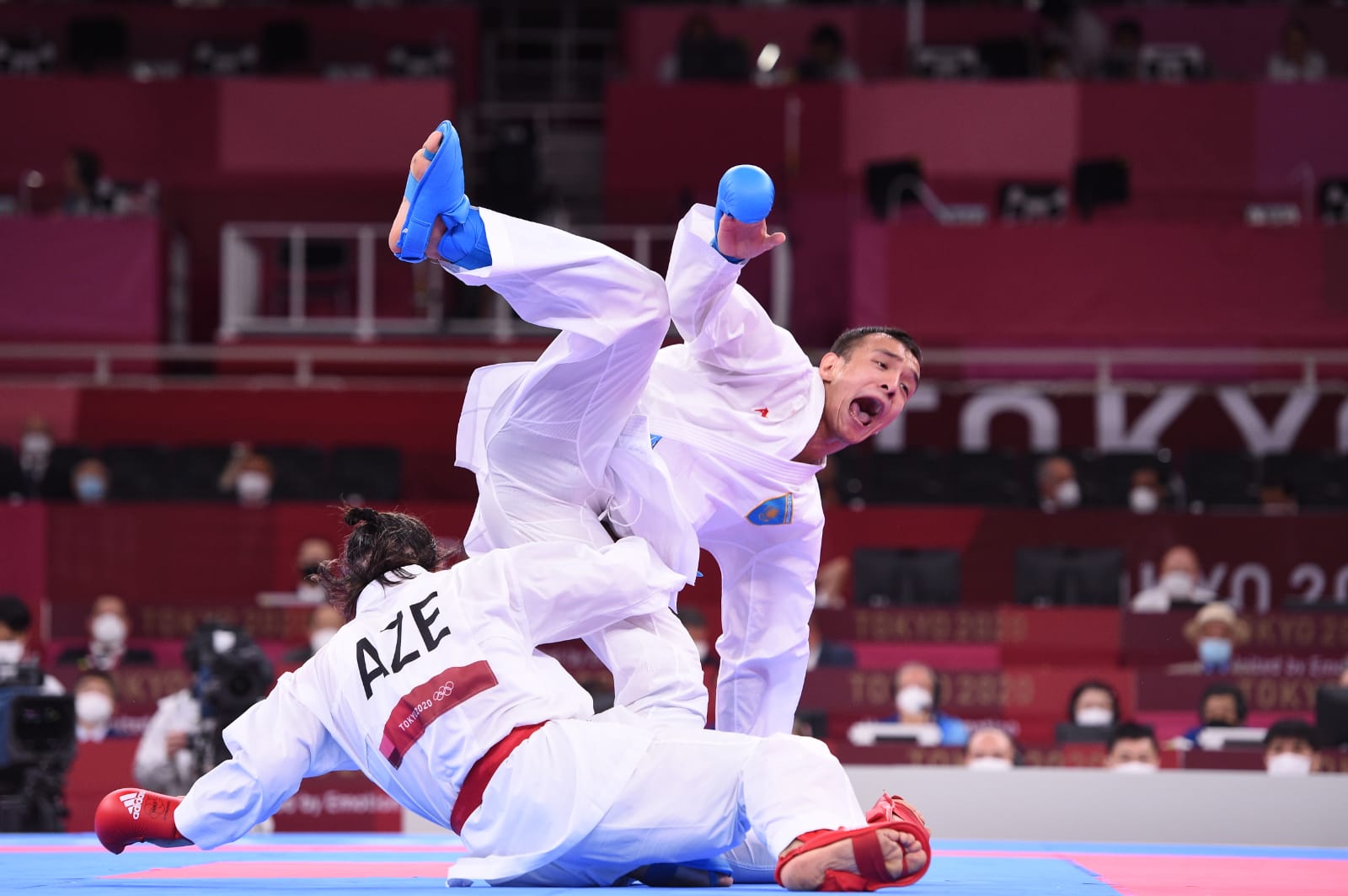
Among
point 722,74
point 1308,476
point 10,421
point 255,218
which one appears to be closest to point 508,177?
point 722,74

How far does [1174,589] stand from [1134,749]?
9.56ft

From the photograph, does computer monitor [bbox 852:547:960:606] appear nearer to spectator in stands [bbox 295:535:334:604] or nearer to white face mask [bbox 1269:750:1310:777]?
white face mask [bbox 1269:750:1310:777]

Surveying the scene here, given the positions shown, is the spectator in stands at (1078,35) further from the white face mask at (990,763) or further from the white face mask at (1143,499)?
the white face mask at (990,763)

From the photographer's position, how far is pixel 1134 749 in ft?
23.8

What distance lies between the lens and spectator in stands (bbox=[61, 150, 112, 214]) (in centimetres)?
1249

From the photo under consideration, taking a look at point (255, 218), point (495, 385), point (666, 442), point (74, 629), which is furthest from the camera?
point (255, 218)

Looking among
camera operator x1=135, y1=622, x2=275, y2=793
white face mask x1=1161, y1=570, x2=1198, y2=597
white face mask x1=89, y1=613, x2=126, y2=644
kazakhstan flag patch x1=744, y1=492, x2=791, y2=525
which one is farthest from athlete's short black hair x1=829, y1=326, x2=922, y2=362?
white face mask x1=89, y1=613, x2=126, y2=644

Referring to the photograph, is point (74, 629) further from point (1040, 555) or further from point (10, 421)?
point (1040, 555)

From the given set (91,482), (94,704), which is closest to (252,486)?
(91,482)

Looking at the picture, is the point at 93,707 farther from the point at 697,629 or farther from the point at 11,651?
the point at 697,629

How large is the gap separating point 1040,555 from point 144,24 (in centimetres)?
966

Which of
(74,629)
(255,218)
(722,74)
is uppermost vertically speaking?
(722,74)

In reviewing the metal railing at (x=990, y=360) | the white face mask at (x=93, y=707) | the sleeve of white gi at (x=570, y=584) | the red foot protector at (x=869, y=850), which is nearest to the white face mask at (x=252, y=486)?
the metal railing at (x=990, y=360)

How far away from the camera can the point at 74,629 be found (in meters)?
9.51
